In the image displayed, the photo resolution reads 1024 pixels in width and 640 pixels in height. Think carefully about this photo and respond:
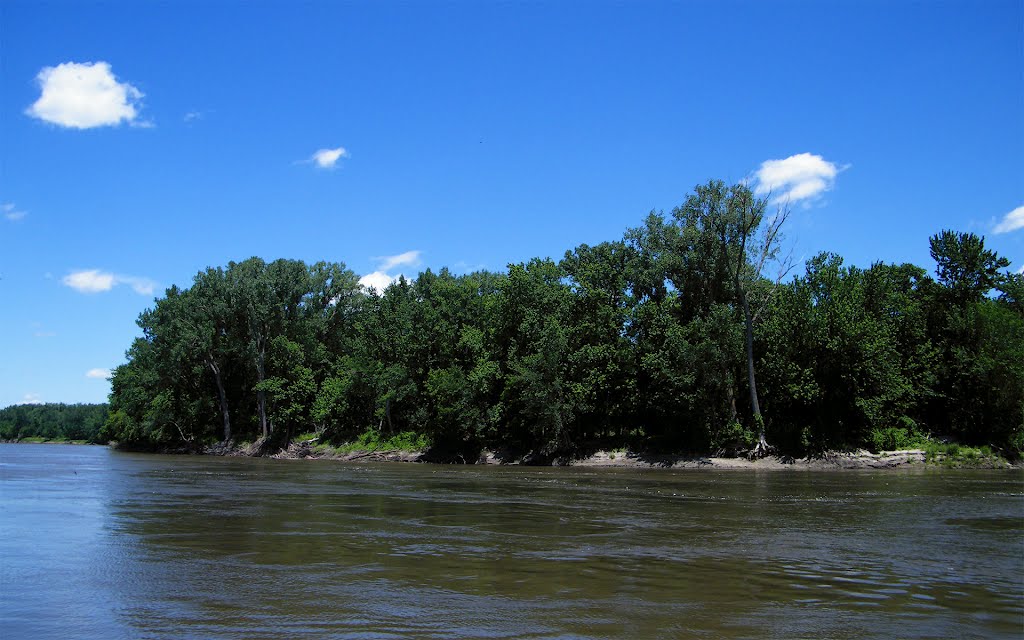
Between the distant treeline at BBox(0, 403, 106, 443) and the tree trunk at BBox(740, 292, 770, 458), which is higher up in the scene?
the tree trunk at BBox(740, 292, 770, 458)

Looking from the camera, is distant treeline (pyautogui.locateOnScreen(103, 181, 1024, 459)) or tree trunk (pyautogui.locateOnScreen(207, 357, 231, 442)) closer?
distant treeline (pyautogui.locateOnScreen(103, 181, 1024, 459))

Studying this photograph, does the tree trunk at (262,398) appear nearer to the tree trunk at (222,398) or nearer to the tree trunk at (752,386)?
the tree trunk at (222,398)

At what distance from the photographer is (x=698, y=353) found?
49.9 meters

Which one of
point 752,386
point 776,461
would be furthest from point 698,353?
point 776,461

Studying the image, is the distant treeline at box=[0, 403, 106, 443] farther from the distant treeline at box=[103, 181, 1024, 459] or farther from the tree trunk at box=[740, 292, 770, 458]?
the tree trunk at box=[740, 292, 770, 458]

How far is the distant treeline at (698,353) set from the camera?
49.8 m

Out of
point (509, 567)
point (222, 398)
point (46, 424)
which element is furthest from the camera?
point (46, 424)

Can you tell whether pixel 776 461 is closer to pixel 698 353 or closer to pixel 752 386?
pixel 752 386

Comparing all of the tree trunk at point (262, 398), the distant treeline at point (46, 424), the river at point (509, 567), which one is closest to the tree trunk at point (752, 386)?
the river at point (509, 567)

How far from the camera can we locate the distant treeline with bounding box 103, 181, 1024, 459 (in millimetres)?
49750

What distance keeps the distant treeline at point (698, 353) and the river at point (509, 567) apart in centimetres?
2649

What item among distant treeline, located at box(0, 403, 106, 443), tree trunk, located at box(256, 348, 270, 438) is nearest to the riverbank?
tree trunk, located at box(256, 348, 270, 438)

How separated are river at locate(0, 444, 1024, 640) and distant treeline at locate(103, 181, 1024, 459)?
26489mm

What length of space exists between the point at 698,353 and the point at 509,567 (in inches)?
1568
